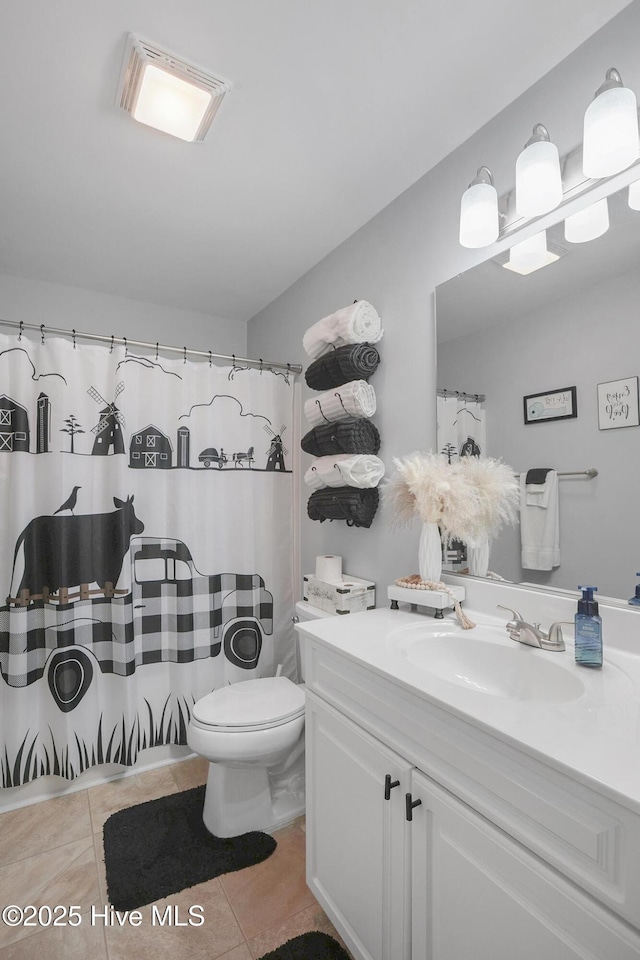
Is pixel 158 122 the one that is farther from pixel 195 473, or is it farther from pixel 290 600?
pixel 290 600

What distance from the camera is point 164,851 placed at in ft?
5.33

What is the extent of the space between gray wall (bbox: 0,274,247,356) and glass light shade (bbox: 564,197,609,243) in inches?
87.7

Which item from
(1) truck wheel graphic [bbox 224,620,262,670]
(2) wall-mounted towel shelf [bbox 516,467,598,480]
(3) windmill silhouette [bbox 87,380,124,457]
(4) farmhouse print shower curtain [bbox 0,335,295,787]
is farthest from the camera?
(1) truck wheel graphic [bbox 224,620,262,670]

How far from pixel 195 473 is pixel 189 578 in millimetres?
488

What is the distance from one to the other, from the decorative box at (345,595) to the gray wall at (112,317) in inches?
71.3

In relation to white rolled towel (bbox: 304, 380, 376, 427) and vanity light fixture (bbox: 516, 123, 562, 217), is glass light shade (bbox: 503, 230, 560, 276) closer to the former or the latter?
vanity light fixture (bbox: 516, 123, 562, 217)

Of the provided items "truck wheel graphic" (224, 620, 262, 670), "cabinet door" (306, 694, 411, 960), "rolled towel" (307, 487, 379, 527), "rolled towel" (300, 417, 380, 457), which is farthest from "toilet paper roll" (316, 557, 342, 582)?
"cabinet door" (306, 694, 411, 960)

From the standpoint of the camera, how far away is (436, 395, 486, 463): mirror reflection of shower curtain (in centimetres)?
150

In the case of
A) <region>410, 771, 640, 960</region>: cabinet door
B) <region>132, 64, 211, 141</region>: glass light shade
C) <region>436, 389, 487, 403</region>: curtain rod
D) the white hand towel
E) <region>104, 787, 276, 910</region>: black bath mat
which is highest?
<region>132, 64, 211, 141</region>: glass light shade

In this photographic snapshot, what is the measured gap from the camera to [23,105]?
142 cm

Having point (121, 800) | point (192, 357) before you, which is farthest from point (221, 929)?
point (192, 357)

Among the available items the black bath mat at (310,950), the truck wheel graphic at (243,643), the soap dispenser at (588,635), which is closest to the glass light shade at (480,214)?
the soap dispenser at (588,635)

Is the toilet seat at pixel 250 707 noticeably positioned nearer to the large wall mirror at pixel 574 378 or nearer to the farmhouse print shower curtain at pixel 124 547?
the farmhouse print shower curtain at pixel 124 547

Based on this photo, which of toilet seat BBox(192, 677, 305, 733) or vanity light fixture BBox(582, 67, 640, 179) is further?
toilet seat BBox(192, 677, 305, 733)
